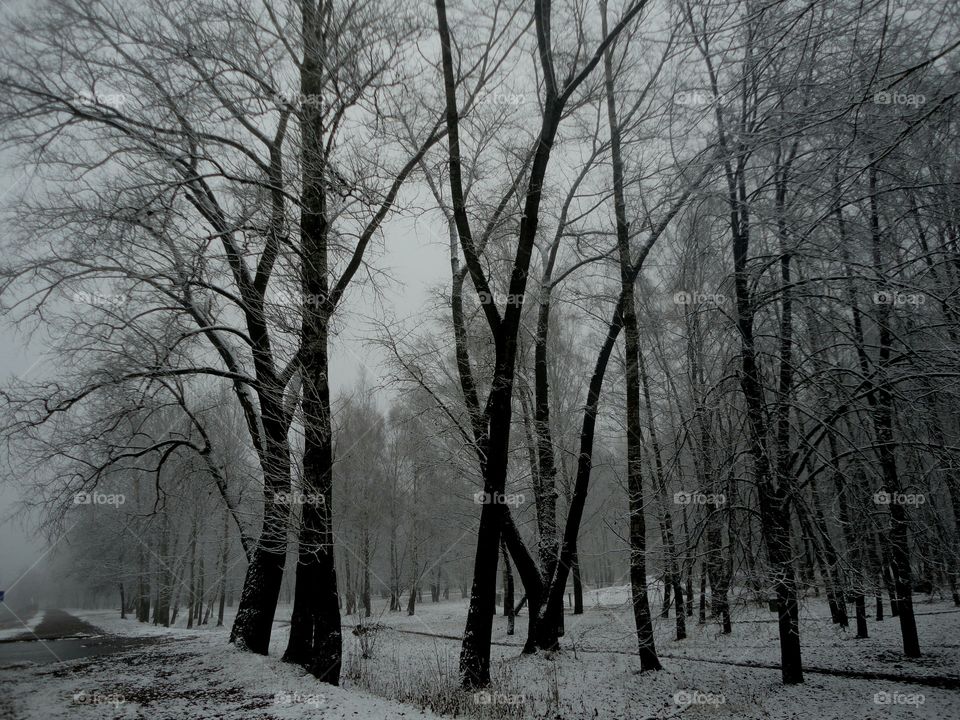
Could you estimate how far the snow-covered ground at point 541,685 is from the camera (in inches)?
217

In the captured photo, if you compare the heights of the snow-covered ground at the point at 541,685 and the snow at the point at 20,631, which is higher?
the snow at the point at 20,631

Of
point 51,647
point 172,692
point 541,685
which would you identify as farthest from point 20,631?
point 541,685

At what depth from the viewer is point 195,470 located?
10.7 meters

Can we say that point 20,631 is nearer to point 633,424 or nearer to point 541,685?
point 541,685

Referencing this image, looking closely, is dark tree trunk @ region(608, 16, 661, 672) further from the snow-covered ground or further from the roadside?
the roadside

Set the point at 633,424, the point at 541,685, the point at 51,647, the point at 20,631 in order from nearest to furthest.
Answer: the point at 20,631, the point at 51,647, the point at 541,685, the point at 633,424

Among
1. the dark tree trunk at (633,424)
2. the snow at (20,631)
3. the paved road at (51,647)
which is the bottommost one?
the paved road at (51,647)

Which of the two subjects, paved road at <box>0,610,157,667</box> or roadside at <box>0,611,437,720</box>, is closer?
roadside at <box>0,611,437,720</box>

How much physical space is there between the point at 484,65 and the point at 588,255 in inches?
187

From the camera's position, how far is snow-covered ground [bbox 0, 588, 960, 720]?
5.50 metres

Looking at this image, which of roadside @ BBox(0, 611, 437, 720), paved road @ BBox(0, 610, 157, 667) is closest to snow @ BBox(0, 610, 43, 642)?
paved road @ BBox(0, 610, 157, 667)

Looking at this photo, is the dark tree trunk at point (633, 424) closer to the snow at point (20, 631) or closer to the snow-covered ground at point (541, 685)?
the snow-covered ground at point (541, 685)

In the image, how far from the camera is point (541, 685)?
9117 millimetres

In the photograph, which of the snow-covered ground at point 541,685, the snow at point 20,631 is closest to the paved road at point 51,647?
the snow at point 20,631
